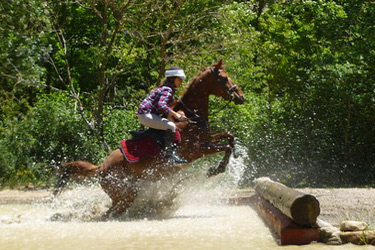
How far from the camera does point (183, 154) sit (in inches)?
376

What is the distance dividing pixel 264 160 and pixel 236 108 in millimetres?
2197

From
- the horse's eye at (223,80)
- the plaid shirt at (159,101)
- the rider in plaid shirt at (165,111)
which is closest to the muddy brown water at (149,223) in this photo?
the rider in plaid shirt at (165,111)

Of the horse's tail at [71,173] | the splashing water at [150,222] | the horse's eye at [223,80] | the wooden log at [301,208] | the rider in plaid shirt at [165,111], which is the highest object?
the horse's eye at [223,80]

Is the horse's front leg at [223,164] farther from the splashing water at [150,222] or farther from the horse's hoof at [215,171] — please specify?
the splashing water at [150,222]

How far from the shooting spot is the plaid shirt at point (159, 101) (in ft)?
30.8

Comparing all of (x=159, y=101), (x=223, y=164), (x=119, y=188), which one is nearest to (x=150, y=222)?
(x=119, y=188)

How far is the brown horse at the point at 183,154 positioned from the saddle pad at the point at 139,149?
0.10 metres

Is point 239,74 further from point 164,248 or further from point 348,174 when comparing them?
point 164,248

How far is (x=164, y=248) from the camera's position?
6609 mm

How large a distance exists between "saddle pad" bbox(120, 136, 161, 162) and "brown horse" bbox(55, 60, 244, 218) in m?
0.10

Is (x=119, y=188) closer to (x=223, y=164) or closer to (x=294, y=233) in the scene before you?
(x=223, y=164)

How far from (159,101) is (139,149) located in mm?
792

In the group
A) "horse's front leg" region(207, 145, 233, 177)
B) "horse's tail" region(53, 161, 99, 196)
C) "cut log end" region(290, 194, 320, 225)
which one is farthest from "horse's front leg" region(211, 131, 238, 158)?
"cut log end" region(290, 194, 320, 225)

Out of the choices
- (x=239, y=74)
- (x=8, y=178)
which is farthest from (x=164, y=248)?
(x=239, y=74)
